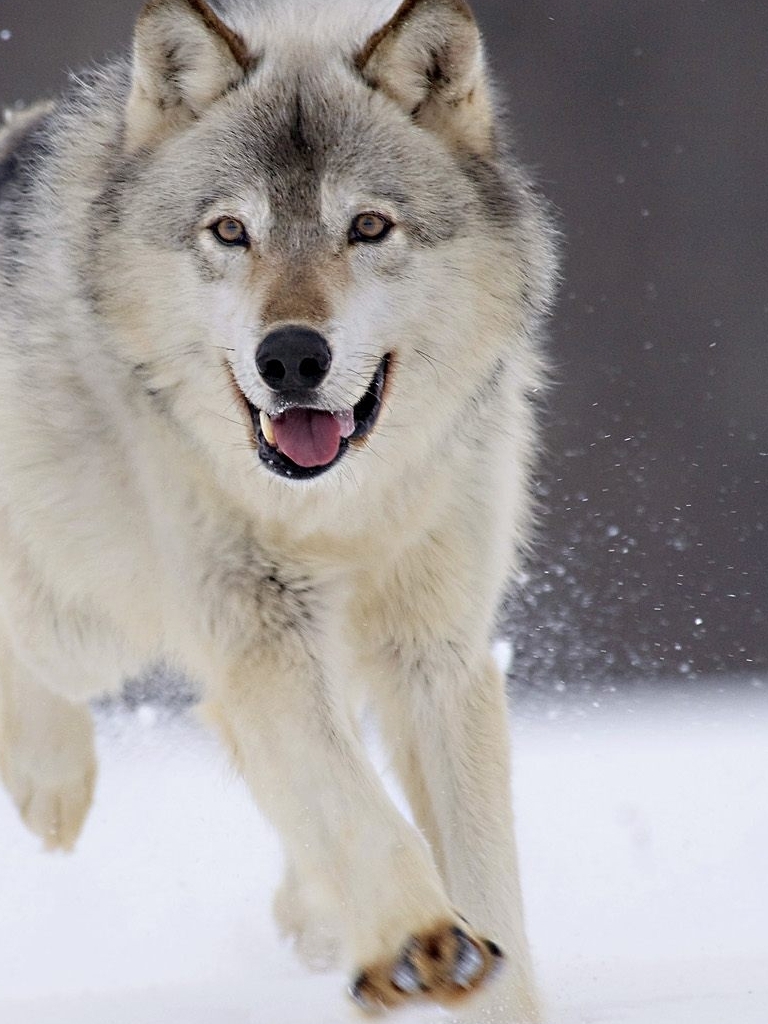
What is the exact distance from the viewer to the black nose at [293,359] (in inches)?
113

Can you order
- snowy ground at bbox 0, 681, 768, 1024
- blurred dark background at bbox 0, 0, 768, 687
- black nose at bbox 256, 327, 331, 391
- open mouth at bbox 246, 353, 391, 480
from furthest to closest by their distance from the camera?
blurred dark background at bbox 0, 0, 768, 687, snowy ground at bbox 0, 681, 768, 1024, open mouth at bbox 246, 353, 391, 480, black nose at bbox 256, 327, 331, 391

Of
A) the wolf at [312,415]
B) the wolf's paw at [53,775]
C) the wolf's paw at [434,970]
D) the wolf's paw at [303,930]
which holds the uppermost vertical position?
the wolf at [312,415]

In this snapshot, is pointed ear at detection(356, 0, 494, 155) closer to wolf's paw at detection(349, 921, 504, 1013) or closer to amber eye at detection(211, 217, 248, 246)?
amber eye at detection(211, 217, 248, 246)

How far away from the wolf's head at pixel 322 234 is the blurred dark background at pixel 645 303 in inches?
180

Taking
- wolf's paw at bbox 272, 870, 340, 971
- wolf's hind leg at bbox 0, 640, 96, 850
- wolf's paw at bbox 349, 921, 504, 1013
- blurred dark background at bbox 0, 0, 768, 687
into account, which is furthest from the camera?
blurred dark background at bbox 0, 0, 768, 687

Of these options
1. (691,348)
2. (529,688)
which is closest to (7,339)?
(529,688)

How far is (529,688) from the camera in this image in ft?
24.8

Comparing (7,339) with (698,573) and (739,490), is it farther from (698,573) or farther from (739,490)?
Result: (739,490)

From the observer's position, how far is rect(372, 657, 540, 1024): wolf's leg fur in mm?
3375

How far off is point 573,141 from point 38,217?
960cm

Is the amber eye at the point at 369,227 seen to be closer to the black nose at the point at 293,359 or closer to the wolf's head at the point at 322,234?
the wolf's head at the point at 322,234

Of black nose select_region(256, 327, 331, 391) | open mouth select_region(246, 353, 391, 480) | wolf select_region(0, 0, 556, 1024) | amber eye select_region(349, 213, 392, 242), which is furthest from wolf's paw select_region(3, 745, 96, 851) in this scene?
amber eye select_region(349, 213, 392, 242)

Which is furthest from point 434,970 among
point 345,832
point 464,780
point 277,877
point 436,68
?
point 277,877

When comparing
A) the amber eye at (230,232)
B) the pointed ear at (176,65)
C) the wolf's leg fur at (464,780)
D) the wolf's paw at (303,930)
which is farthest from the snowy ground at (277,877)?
the pointed ear at (176,65)
